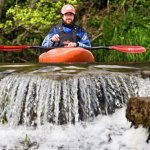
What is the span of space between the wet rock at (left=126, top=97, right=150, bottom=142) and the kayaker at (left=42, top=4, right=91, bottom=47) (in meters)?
4.34

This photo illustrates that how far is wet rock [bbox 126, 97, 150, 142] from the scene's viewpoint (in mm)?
5371

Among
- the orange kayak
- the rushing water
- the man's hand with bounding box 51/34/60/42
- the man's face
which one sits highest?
the man's face

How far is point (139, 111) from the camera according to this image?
5379 millimetres

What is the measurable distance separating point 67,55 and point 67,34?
2.67 feet

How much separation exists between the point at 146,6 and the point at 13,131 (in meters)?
7.79

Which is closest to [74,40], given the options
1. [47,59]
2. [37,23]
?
Answer: [47,59]

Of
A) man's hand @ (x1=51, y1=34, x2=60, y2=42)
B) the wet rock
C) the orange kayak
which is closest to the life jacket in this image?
man's hand @ (x1=51, y1=34, x2=60, y2=42)

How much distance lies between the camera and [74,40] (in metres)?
10.0

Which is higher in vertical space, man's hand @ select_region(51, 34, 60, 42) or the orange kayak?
man's hand @ select_region(51, 34, 60, 42)

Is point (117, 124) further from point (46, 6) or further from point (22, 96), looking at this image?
point (46, 6)

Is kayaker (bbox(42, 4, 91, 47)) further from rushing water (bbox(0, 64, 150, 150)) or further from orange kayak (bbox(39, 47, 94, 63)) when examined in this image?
rushing water (bbox(0, 64, 150, 150))

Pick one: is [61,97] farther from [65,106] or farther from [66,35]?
[66,35]

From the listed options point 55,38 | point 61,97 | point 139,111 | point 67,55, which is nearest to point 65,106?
point 61,97

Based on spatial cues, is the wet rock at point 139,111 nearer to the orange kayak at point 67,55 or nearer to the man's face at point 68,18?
the orange kayak at point 67,55
